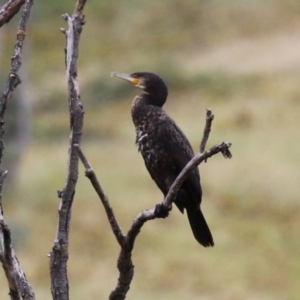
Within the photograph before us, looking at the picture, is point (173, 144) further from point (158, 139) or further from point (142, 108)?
point (142, 108)

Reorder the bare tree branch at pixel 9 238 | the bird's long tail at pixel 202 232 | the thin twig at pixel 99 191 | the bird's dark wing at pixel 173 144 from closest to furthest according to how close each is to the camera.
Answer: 1. the bare tree branch at pixel 9 238
2. the thin twig at pixel 99 191
3. the bird's long tail at pixel 202 232
4. the bird's dark wing at pixel 173 144

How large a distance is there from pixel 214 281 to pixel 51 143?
482 inches

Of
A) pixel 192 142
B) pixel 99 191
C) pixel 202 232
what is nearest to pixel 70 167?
pixel 99 191

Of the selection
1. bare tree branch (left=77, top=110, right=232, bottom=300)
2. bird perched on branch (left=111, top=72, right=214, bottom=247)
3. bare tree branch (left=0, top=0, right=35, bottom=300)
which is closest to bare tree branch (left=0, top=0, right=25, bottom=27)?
bare tree branch (left=0, top=0, right=35, bottom=300)

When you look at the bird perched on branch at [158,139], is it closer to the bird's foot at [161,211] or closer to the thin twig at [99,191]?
the bird's foot at [161,211]

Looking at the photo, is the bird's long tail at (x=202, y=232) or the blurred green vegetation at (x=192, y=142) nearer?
the bird's long tail at (x=202, y=232)

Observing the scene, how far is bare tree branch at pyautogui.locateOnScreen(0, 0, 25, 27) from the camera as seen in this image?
13.3 ft

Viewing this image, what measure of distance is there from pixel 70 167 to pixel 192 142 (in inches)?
751

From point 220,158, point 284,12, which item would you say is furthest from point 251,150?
point 284,12

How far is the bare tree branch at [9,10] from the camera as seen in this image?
4.07 metres

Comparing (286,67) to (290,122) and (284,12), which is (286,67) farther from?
(284,12)

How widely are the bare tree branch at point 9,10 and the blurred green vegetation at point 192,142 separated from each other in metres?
11.2

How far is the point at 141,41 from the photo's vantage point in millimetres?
39781

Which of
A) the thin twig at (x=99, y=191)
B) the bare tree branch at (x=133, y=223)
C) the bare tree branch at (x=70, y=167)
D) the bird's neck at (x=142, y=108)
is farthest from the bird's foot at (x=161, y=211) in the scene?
the bird's neck at (x=142, y=108)
